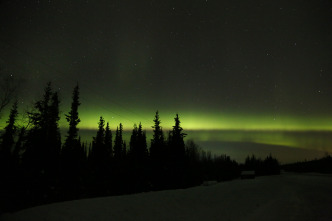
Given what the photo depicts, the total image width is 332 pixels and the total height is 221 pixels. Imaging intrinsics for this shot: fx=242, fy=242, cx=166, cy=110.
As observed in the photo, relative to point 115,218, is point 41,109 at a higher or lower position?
higher

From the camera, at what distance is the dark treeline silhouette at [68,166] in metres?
27.6

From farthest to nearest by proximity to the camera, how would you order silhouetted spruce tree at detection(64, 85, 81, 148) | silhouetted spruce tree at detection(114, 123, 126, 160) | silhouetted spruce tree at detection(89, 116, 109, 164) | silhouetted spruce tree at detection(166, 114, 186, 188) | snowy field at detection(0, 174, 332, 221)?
A: 1. silhouetted spruce tree at detection(114, 123, 126, 160)
2. silhouetted spruce tree at detection(89, 116, 109, 164)
3. silhouetted spruce tree at detection(166, 114, 186, 188)
4. silhouetted spruce tree at detection(64, 85, 81, 148)
5. snowy field at detection(0, 174, 332, 221)

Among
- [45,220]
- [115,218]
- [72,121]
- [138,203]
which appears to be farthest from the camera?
Answer: [72,121]

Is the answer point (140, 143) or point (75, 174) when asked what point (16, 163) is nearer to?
point (75, 174)

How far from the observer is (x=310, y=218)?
17125 mm

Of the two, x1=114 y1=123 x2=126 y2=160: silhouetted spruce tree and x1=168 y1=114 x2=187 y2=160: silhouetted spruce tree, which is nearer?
x1=168 y1=114 x2=187 y2=160: silhouetted spruce tree

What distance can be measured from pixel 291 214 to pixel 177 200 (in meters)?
9.23

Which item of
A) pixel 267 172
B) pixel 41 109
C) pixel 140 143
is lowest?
pixel 267 172

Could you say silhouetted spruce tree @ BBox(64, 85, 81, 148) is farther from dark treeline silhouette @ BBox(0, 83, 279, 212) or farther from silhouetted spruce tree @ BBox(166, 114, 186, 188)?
silhouetted spruce tree @ BBox(166, 114, 186, 188)

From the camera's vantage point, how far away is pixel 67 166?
39.4 meters

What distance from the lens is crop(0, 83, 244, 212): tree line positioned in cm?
2770

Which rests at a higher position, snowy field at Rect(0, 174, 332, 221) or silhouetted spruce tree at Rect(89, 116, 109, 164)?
silhouetted spruce tree at Rect(89, 116, 109, 164)

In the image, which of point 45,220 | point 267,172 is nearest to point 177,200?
point 45,220

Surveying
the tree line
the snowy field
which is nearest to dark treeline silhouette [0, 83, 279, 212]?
the tree line
